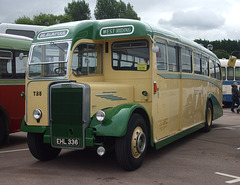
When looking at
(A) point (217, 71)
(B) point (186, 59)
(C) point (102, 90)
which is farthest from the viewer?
(A) point (217, 71)

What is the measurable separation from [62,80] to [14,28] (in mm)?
9986

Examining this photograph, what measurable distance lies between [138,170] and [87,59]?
241 centimetres

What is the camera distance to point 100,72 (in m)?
7.35

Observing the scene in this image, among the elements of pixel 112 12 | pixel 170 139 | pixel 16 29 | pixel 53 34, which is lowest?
pixel 170 139

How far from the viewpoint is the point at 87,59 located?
22.5ft

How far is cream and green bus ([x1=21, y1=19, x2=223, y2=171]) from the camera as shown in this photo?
6.03 meters

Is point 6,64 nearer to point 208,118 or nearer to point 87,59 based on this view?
point 87,59

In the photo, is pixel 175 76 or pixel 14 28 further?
pixel 14 28

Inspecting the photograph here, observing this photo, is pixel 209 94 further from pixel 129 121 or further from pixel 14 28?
pixel 14 28

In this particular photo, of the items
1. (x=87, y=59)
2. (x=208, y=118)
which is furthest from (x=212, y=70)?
(x=87, y=59)

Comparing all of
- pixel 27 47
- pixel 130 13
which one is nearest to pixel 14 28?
pixel 27 47

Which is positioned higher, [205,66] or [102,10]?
[102,10]

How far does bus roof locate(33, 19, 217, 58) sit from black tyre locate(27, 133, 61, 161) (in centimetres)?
195

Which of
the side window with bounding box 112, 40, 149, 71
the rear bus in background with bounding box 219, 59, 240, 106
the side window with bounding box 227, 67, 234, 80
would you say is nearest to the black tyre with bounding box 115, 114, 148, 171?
the side window with bounding box 112, 40, 149, 71
